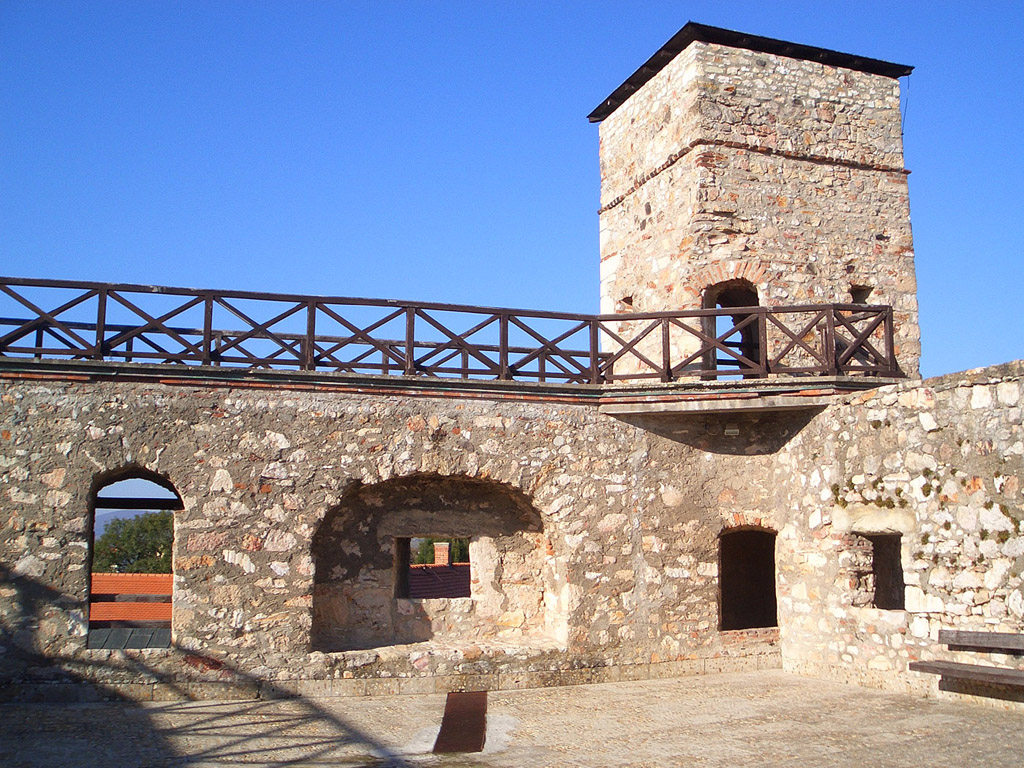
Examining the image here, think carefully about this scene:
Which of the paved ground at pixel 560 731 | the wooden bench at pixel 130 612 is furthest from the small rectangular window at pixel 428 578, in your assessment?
the wooden bench at pixel 130 612

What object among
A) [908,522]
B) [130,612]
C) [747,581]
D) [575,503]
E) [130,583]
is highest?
[575,503]

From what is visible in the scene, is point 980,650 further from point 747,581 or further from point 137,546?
point 137,546

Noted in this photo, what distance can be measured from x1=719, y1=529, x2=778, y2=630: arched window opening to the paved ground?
12.6 ft

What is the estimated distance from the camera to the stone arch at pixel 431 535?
10.5 meters

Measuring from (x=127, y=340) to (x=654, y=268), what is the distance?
6940 mm

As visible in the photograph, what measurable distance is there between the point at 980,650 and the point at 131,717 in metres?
7.81

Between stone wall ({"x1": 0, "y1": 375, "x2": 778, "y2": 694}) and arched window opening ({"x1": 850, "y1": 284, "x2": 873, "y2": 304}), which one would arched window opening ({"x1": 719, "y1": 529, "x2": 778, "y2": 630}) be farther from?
arched window opening ({"x1": 850, "y1": 284, "x2": 873, "y2": 304})

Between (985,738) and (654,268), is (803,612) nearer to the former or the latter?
(985,738)

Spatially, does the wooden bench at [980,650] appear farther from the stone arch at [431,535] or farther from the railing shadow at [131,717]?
the railing shadow at [131,717]

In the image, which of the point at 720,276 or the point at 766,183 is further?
the point at 766,183

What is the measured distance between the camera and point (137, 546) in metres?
39.8

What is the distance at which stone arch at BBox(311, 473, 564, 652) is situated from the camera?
412 inches

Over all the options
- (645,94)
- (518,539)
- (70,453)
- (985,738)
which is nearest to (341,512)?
(518,539)

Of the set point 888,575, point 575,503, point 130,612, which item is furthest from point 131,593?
point 888,575
